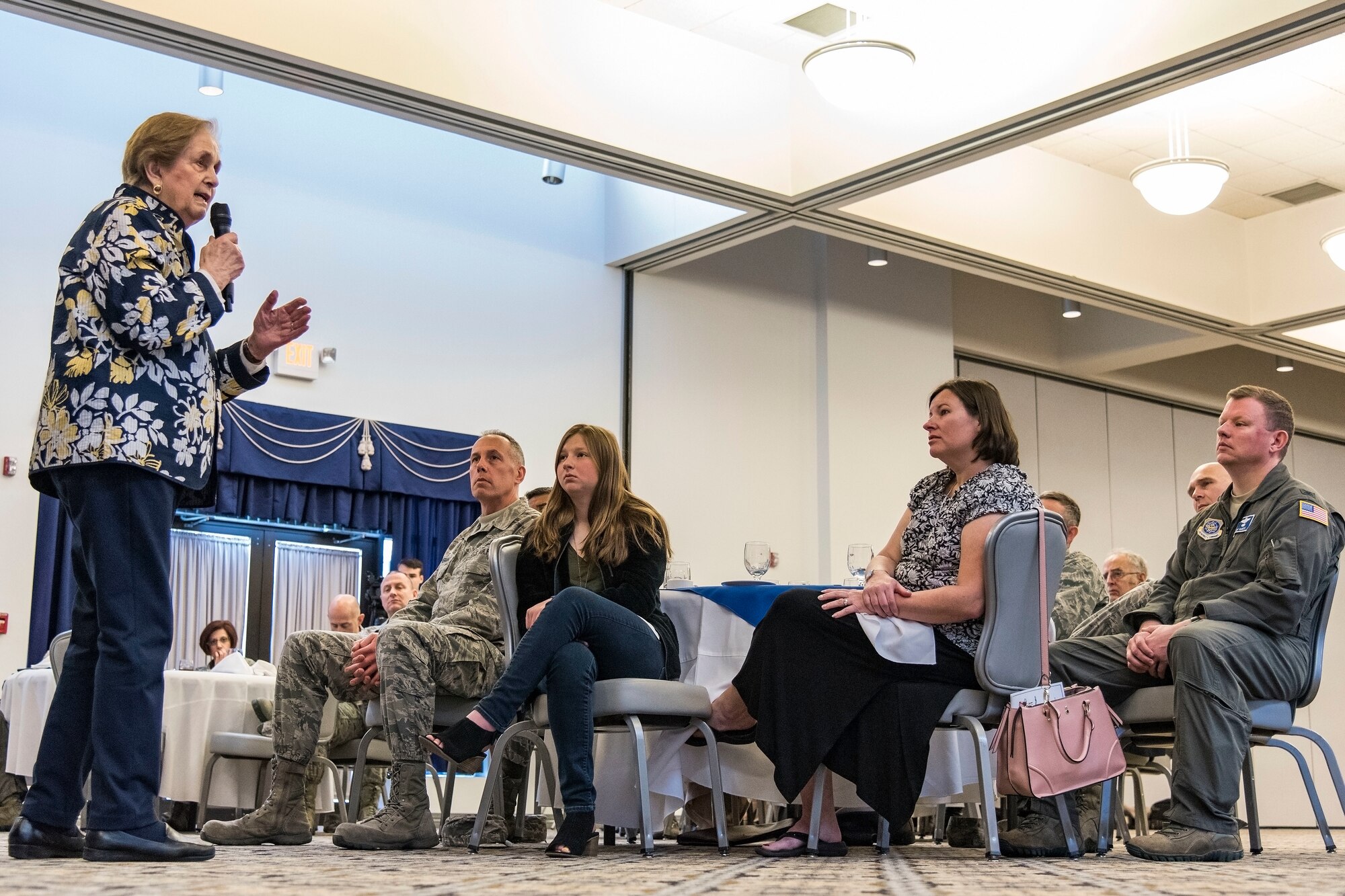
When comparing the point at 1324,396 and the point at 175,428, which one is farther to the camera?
the point at 1324,396

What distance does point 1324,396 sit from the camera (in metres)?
11.8

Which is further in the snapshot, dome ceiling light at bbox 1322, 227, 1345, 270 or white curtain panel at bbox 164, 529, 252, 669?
dome ceiling light at bbox 1322, 227, 1345, 270

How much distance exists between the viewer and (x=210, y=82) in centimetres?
716

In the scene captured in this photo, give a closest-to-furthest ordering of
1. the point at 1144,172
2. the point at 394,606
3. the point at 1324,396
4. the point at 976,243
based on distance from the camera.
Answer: the point at 394,606
the point at 1144,172
the point at 976,243
the point at 1324,396

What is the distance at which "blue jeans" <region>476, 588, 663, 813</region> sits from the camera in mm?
2988

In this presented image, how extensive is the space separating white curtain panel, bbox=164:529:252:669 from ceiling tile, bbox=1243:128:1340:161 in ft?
20.1

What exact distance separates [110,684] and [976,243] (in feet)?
20.2

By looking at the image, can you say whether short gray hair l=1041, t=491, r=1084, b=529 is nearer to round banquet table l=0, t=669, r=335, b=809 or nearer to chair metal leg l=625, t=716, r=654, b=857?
chair metal leg l=625, t=716, r=654, b=857

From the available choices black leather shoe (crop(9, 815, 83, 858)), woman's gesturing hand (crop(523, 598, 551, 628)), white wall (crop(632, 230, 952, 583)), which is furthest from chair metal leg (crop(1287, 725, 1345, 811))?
white wall (crop(632, 230, 952, 583))

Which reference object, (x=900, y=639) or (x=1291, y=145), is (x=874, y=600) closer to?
(x=900, y=639)

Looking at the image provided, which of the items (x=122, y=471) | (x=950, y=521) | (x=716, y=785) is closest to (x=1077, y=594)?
(x=950, y=521)

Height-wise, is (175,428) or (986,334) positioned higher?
(986,334)

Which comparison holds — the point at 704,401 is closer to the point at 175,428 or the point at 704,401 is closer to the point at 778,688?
the point at 778,688

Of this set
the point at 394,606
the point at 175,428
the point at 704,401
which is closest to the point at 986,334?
the point at 704,401
